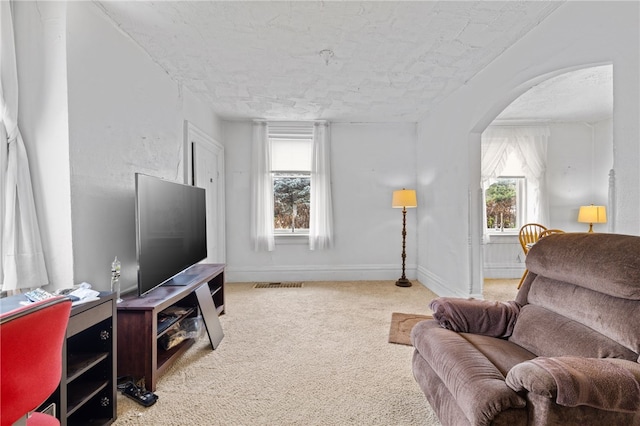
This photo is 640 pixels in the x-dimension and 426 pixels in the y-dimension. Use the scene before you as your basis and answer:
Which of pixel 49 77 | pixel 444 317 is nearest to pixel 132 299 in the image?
pixel 49 77

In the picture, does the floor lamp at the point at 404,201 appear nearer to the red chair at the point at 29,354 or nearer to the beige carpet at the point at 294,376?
the beige carpet at the point at 294,376

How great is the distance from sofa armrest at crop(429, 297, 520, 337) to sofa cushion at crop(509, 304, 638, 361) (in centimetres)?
5

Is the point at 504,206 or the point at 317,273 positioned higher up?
the point at 504,206

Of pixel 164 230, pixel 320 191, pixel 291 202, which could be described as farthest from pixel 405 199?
pixel 164 230

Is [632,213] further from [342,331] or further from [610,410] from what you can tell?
[342,331]

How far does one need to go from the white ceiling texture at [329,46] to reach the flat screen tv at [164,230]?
1.19m

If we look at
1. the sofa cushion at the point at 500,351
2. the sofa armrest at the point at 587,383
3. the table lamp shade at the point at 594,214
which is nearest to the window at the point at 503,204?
the table lamp shade at the point at 594,214

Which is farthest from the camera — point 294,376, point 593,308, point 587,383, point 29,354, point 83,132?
point 294,376

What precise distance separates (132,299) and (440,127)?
391 cm

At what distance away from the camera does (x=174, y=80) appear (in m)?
3.12

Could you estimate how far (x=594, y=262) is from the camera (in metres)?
1.39

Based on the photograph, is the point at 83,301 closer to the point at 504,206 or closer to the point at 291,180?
the point at 291,180

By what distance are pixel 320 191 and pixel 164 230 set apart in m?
2.71

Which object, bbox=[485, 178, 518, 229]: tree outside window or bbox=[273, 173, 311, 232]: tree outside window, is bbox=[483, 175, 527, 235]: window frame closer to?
bbox=[485, 178, 518, 229]: tree outside window
